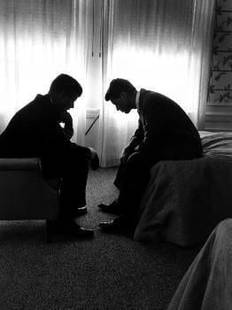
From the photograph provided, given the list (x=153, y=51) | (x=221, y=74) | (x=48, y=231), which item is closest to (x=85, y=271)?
(x=48, y=231)

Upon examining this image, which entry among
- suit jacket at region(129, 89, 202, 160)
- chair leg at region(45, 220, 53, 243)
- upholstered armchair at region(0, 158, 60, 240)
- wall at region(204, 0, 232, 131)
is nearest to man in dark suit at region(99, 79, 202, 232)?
suit jacket at region(129, 89, 202, 160)

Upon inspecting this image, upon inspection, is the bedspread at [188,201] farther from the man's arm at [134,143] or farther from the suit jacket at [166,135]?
the man's arm at [134,143]

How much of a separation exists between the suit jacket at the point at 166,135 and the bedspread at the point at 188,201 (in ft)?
0.44

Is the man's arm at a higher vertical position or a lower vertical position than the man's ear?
lower

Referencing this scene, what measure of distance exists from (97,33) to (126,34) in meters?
0.30

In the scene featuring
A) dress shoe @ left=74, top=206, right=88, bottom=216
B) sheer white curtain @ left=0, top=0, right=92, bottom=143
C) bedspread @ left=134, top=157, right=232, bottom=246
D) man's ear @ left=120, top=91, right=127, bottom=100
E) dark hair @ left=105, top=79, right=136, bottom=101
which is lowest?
dress shoe @ left=74, top=206, right=88, bottom=216

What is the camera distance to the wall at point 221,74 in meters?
3.91

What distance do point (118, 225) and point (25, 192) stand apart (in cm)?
69

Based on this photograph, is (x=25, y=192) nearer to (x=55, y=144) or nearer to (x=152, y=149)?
(x=55, y=144)

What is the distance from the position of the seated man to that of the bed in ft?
1.41

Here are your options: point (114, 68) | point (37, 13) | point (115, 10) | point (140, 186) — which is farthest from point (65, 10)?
point (140, 186)

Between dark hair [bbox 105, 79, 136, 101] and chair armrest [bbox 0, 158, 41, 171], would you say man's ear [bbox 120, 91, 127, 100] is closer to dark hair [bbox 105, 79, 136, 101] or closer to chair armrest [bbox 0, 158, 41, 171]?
dark hair [bbox 105, 79, 136, 101]

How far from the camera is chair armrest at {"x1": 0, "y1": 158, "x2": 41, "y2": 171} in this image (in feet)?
6.50

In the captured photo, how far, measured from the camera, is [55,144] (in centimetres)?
221
